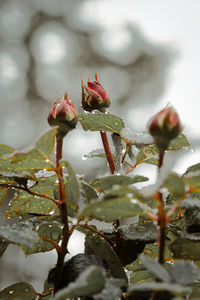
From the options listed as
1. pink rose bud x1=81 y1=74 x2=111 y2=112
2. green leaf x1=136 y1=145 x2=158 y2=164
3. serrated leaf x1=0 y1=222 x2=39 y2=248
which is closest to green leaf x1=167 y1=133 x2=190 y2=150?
green leaf x1=136 y1=145 x2=158 y2=164

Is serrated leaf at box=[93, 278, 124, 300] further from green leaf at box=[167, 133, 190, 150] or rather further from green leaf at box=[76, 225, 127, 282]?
green leaf at box=[167, 133, 190, 150]

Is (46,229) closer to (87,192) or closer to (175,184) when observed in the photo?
(87,192)

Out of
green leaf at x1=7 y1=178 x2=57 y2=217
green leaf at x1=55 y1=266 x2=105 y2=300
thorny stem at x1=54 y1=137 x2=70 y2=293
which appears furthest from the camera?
green leaf at x1=7 y1=178 x2=57 y2=217

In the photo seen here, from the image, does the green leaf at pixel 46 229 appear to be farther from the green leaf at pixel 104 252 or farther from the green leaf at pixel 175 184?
the green leaf at pixel 175 184

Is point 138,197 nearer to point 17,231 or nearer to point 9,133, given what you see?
point 17,231

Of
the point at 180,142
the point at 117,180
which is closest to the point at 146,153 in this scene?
the point at 180,142

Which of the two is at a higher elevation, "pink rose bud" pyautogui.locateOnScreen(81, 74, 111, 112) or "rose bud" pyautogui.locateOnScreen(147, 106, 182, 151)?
"pink rose bud" pyautogui.locateOnScreen(81, 74, 111, 112)
